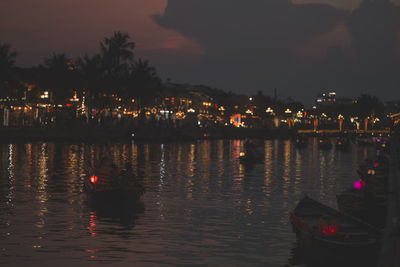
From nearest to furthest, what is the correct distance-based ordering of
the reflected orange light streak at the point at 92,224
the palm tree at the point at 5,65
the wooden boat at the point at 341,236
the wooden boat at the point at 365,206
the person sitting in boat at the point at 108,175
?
the wooden boat at the point at 341,236 → the reflected orange light streak at the point at 92,224 → the wooden boat at the point at 365,206 → the person sitting in boat at the point at 108,175 → the palm tree at the point at 5,65

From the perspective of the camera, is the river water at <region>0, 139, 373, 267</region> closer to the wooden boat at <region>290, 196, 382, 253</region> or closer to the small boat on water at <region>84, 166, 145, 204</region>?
the small boat on water at <region>84, 166, 145, 204</region>

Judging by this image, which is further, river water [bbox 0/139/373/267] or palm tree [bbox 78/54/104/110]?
palm tree [bbox 78/54/104/110]

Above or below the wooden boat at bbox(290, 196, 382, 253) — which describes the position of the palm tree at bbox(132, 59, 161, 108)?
above

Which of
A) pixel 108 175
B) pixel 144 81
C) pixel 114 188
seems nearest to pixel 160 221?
pixel 114 188

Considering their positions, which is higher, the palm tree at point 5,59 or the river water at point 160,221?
the palm tree at point 5,59

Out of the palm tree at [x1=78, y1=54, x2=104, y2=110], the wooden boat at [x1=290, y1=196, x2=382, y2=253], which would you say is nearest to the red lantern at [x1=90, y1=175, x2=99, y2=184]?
the wooden boat at [x1=290, y1=196, x2=382, y2=253]

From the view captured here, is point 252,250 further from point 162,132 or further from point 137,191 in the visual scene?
point 162,132

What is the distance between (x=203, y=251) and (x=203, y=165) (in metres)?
51.7

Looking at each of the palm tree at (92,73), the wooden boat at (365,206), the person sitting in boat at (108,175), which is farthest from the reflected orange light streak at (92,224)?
the palm tree at (92,73)

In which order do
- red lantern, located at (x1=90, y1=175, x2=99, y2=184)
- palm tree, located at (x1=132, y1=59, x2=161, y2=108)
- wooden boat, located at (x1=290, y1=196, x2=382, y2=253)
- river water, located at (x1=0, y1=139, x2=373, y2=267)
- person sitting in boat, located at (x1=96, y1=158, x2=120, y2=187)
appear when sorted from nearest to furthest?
wooden boat, located at (x1=290, y1=196, x2=382, y2=253), river water, located at (x1=0, y1=139, x2=373, y2=267), person sitting in boat, located at (x1=96, y1=158, x2=120, y2=187), red lantern, located at (x1=90, y1=175, x2=99, y2=184), palm tree, located at (x1=132, y1=59, x2=161, y2=108)

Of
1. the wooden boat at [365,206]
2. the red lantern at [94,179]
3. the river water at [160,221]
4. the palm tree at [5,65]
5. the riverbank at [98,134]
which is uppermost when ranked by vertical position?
the palm tree at [5,65]

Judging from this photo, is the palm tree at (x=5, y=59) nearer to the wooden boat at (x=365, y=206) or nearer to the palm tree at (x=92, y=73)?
the palm tree at (x=92, y=73)

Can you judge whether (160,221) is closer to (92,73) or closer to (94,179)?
(94,179)

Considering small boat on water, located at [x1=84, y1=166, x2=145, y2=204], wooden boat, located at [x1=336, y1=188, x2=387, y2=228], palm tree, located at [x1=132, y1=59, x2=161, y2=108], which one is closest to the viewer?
wooden boat, located at [x1=336, y1=188, x2=387, y2=228]
